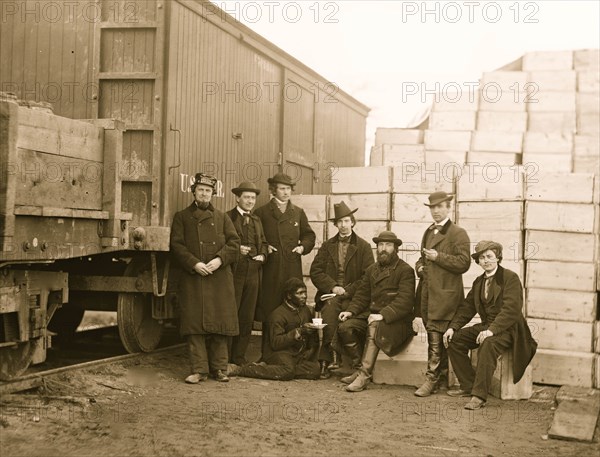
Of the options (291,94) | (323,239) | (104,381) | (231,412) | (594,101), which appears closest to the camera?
(231,412)

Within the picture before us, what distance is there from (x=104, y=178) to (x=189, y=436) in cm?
259

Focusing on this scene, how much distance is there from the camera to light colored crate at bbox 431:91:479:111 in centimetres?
1115

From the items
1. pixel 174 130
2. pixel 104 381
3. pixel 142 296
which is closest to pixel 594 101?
pixel 174 130

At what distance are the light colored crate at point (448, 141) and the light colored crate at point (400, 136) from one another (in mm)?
451

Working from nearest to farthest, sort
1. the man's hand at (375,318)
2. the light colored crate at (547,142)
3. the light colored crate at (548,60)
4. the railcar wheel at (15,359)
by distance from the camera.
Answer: the railcar wheel at (15,359), the man's hand at (375,318), the light colored crate at (547,142), the light colored crate at (548,60)

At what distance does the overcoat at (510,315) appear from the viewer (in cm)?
730

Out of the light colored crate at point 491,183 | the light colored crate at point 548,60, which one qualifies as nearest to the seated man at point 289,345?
the light colored crate at point 491,183

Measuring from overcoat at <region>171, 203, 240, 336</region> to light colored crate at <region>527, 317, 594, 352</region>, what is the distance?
131 inches

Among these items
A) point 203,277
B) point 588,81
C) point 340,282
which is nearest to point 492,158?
point 588,81

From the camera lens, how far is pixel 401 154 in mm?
10805

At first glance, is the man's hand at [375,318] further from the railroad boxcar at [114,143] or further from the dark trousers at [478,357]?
the railroad boxcar at [114,143]

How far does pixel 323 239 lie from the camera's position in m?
10.1

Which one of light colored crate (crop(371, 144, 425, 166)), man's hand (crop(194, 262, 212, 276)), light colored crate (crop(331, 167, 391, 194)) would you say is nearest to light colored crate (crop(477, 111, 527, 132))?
light colored crate (crop(371, 144, 425, 166))

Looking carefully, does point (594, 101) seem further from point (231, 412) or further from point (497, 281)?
point (231, 412)
